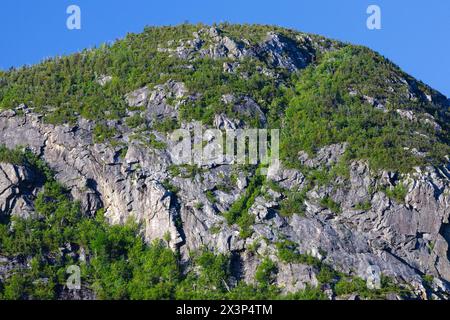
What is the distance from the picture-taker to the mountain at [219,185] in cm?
11575

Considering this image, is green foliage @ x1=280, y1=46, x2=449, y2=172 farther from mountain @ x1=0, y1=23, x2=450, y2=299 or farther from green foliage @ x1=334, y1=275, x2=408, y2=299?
green foliage @ x1=334, y1=275, x2=408, y2=299

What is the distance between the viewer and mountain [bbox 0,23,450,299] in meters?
116

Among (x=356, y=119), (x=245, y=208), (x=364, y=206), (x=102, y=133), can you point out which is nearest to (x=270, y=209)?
(x=245, y=208)

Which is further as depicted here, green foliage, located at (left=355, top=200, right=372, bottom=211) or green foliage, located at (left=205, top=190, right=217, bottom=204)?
green foliage, located at (left=205, top=190, right=217, bottom=204)

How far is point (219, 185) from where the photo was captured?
126m

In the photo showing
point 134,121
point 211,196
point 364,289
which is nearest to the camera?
point 364,289

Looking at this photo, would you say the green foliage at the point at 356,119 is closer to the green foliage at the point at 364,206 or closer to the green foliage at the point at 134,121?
the green foliage at the point at 364,206

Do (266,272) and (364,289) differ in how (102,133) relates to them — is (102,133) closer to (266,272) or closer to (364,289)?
(266,272)

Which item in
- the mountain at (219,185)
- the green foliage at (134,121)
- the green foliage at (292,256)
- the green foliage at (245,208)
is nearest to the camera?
the mountain at (219,185)

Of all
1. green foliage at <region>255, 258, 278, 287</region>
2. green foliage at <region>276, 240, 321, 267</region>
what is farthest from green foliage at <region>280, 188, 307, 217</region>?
green foliage at <region>255, 258, 278, 287</region>

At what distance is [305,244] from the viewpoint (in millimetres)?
118438

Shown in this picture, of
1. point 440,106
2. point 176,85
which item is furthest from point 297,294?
point 440,106

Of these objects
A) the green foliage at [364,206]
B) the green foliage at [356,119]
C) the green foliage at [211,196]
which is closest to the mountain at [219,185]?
the green foliage at [364,206]
